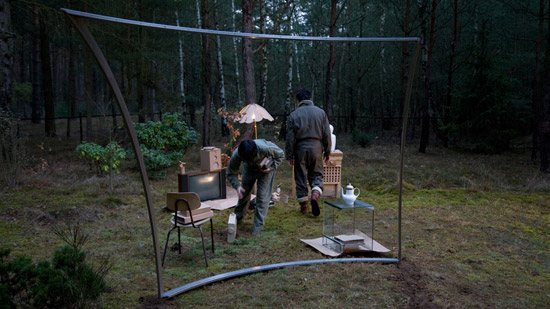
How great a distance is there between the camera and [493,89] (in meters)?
11.8

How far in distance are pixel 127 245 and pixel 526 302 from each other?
13.8ft

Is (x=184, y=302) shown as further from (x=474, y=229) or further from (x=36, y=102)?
(x=36, y=102)

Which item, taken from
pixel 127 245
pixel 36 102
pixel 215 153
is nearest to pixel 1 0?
pixel 215 153

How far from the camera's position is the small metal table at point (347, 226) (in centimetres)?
434

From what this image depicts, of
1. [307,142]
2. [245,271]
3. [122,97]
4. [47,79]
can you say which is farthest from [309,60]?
[122,97]

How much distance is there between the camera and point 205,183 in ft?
21.4

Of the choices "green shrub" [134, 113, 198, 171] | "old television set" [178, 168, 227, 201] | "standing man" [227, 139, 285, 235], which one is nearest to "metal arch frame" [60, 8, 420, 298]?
"standing man" [227, 139, 285, 235]

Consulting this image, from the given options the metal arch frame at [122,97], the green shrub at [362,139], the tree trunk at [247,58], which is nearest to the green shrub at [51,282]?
the metal arch frame at [122,97]

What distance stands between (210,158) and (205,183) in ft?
1.52

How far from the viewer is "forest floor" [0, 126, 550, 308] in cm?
327

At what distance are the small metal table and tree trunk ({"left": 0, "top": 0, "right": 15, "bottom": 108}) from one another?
7415 millimetres

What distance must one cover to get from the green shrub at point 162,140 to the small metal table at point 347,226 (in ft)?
15.1

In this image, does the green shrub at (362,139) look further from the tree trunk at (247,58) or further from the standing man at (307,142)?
the standing man at (307,142)

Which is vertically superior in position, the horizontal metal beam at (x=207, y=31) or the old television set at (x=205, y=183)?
the horizontal metal beam at (x=207, y=31)
